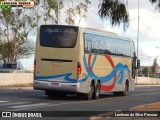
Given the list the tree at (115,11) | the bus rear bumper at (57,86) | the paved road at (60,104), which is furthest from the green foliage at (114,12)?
the bus rear bumper at (57,86)

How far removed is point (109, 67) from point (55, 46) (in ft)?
15.3

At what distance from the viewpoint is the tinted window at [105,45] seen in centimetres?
2562

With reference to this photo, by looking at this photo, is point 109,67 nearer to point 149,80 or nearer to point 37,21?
point 37,21

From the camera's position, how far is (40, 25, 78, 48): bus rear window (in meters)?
24.7

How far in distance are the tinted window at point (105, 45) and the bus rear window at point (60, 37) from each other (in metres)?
0.82

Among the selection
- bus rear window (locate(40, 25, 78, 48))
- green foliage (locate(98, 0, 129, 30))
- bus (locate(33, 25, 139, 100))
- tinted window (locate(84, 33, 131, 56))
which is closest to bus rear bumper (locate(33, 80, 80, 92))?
bus (locate(33, 25, 139, 100))

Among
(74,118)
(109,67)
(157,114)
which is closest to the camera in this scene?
(157,114)

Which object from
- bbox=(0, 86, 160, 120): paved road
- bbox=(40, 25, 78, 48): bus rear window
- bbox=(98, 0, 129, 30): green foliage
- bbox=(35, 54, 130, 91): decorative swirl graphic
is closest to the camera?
bbox=(98, 0, 129, 30): green foliage

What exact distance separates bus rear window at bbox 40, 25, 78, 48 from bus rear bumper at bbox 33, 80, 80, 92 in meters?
1.82

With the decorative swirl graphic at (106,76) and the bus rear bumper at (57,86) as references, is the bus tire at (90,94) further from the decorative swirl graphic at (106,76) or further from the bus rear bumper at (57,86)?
the bus rear bumper at (57,86)

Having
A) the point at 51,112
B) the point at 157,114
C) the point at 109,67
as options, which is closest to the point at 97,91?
the point at 109,67

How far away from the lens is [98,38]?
27000mm

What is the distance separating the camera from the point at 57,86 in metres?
24.4

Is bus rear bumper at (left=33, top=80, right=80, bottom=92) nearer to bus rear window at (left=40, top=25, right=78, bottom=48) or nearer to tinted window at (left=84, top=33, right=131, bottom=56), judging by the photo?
bus rear window at (left=40, top=25, right=78, bottom=48)
